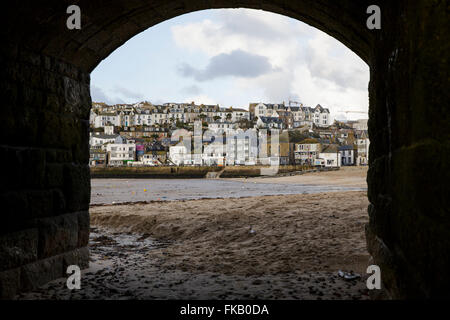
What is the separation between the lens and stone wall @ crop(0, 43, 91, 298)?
162 inches

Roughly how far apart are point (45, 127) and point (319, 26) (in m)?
3.90

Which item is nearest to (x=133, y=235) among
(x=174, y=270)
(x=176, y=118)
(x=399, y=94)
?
(x=174, y=270)

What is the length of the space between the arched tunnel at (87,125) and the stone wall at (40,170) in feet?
0.04

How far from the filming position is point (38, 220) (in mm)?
4527

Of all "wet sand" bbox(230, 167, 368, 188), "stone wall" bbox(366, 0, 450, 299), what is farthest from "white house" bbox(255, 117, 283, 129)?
"stone wall" bbox(366, 0, 450, 299)

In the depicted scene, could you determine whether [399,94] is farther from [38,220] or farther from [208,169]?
[208,169]

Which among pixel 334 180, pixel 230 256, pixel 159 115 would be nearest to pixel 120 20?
pixel 230 256

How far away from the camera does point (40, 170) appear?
4578 millimetres

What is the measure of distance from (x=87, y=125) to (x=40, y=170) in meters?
1.38

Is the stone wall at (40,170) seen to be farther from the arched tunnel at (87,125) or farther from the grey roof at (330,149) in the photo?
the grey roof at (330,149)

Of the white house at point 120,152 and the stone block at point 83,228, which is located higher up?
the white house at point 120,152

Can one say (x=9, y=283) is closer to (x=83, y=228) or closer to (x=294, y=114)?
(x=83, y=228)

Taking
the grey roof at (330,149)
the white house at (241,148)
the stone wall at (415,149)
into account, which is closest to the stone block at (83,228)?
the stone wall at (415,149)

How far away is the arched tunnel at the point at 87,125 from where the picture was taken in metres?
1.95
